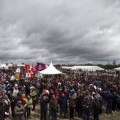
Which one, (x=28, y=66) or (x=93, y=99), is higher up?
(x=28, y=66)

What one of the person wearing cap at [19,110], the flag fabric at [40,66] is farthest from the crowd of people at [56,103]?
the flag fabric at [40,66]

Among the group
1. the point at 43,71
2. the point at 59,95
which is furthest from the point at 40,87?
the point at 43,71

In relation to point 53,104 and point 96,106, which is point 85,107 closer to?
point 96,106

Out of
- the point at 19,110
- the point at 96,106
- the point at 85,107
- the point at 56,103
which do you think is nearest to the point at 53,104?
the point at 56,103

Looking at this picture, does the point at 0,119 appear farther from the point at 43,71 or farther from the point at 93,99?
the point at 43,71

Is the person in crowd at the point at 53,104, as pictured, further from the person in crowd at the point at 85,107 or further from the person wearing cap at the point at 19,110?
the person wearing cap at the point at 19,110

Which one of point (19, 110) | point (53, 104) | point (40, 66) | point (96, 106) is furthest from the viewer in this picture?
point (40, 66)

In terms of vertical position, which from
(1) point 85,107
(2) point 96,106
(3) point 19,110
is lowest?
(2) point 96,106

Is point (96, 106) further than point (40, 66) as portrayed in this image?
No

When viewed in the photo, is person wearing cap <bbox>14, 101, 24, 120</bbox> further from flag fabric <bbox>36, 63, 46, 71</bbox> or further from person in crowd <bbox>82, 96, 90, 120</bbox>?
flag fabric <bbox>36, 63, 46, 71</bbox>

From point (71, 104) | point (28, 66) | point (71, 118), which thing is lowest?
point (71, 118)

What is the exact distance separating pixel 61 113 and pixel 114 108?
532 centimetres

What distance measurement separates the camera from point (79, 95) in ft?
54.7

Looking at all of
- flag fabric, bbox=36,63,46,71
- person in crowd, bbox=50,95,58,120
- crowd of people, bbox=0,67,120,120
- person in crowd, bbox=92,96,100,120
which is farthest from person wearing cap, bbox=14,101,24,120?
flag fabric, bbox=36,63,46,71
